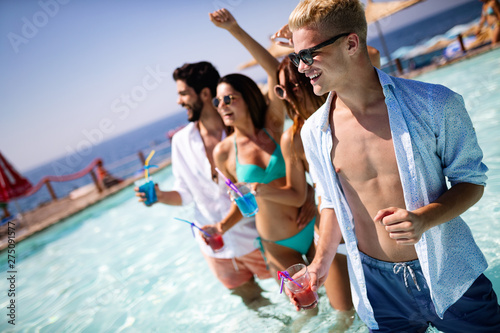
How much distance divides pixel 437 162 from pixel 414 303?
0.68m

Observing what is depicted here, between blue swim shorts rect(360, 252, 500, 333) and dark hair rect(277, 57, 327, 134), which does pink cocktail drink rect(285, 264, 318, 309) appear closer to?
blue swim shorts rect(360, 252, 500, 333)

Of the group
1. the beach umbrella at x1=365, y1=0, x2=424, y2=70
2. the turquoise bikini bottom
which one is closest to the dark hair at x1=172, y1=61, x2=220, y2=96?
the turquoise bikini bottom

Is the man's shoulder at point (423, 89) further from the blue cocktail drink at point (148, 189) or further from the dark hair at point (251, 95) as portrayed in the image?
the blue cocktail drink at point (148, 189)

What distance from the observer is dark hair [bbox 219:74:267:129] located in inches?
109

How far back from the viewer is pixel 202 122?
3.35 meters

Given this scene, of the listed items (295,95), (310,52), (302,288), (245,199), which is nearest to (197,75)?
(295,95)

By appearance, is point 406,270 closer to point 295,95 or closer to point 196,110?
point 295,95

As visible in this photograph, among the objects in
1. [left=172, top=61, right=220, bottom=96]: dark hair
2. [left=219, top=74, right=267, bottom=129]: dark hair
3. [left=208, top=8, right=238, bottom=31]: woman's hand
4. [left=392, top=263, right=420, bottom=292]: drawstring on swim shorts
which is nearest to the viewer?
[left=392, top=263, right=420, bottom=292]: drawstring on swim shorts

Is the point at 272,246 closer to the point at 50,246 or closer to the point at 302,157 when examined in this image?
the point at 302,157

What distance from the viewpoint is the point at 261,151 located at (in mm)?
2730

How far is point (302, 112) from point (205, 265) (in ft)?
12.4

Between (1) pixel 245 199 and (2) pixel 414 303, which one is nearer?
(2) pixel 414 303

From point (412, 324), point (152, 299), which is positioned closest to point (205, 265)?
point (152, 299)

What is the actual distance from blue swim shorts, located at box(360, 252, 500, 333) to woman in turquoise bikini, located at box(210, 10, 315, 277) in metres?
1.01
